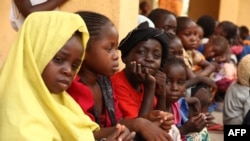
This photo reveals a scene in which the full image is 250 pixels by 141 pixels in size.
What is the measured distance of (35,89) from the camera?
7.74ft

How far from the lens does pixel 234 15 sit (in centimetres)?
1209

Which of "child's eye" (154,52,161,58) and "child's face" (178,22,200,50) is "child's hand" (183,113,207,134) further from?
"child's face" (178,22,200,50)

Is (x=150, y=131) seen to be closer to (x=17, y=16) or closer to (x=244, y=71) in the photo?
(x=17, y=16)

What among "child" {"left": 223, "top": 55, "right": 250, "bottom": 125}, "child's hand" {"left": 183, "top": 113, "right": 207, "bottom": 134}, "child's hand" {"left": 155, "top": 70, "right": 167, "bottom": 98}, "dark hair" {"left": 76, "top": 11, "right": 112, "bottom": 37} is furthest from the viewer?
"child" {"left": 223, "top": 55, "right": 250, "bottom": 125}

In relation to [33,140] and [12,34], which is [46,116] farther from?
[12,34]

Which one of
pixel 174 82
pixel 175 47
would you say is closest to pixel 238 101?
pixel 175 47

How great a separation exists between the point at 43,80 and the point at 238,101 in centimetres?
341

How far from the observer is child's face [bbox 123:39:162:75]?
3.25 meters

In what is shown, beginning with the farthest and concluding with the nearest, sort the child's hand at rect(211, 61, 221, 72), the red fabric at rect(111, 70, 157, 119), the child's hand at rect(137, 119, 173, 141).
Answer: the child's hand at rect(211, 61, 221, 72) → the red fabric at rect(111, 70, 157, 119) → the child's hand at rect(137, 119, 173, 141)

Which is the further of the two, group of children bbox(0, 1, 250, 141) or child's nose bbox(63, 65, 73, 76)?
child's nose bbox(63, 65, 73, 76)

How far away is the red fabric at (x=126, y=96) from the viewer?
318cm

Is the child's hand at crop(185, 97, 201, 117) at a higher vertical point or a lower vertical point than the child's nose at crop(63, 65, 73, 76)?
lower

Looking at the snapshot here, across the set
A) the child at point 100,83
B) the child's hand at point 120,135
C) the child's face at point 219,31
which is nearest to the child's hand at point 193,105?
the child at point 100,83

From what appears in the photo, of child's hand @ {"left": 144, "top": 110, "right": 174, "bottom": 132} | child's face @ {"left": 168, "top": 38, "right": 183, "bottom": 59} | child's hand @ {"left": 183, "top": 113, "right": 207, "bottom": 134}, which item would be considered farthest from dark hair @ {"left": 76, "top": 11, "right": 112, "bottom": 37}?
child's face @ {"left": 168, "top": 38, "right": 183, "bottom": 59}
